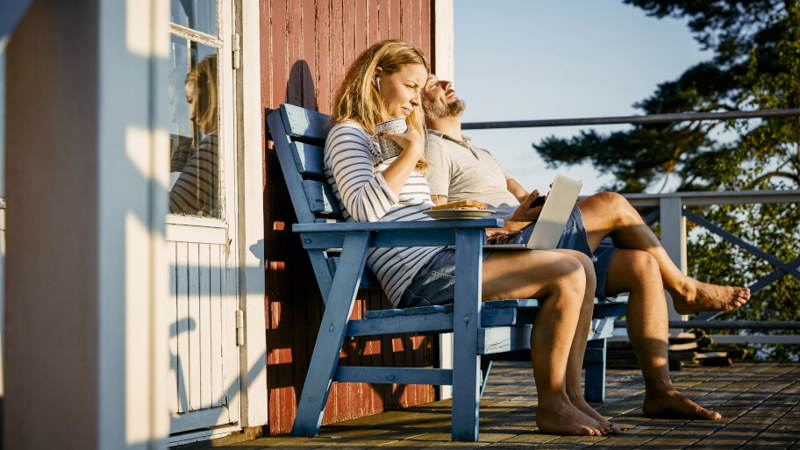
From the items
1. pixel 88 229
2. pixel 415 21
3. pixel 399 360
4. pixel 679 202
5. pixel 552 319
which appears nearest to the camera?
pixel 88 229

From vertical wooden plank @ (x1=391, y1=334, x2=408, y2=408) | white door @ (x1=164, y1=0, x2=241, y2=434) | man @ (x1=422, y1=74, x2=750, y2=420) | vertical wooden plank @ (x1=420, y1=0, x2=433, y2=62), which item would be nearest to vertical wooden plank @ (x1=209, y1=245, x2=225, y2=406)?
white door @ (x1=164, y1=0, x2=241, y2=434)

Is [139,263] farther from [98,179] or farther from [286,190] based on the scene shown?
[286,190]

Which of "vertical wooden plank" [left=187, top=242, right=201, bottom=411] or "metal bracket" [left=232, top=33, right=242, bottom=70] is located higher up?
"metal bracket" [left=232, top=33, right=242, bottom=70]

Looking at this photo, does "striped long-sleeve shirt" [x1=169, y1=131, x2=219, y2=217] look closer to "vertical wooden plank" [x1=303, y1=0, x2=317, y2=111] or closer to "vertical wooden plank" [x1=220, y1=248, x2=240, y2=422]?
"vertical wooden plank" [x1=220, y1=248, x2=240, y2=422]

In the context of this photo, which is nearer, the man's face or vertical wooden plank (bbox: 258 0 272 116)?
vertical wooden plank (bbox: 258 0 272 116)

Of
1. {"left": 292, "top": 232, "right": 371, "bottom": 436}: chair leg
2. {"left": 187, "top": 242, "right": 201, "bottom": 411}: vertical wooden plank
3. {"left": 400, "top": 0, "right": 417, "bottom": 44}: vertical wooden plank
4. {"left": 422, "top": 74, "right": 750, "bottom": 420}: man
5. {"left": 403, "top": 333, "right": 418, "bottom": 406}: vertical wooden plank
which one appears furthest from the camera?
{"left": 400, "top": 0, "right": 417, "bottom": 44}: vertical wooden plank

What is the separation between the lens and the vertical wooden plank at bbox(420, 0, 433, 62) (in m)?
3.49

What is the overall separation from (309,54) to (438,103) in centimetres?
64

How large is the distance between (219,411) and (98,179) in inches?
52.2

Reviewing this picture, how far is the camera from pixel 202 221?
2211 mm

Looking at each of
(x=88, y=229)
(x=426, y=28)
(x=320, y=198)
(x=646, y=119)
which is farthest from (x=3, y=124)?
(x=646, y=119)

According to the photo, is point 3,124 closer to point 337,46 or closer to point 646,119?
point 337,46

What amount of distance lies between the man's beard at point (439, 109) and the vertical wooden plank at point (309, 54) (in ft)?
1.84

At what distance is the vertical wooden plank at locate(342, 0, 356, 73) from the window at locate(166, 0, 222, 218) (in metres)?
0.69
